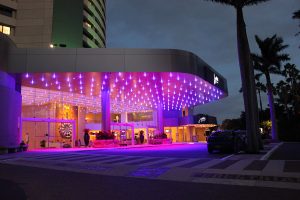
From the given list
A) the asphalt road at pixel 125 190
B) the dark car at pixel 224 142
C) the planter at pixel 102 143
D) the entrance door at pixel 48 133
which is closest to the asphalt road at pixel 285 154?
the dark car at pixel 224 142

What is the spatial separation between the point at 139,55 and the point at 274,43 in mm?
21977

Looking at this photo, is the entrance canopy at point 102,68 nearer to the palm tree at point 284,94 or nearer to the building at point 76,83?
the building at point 76,83

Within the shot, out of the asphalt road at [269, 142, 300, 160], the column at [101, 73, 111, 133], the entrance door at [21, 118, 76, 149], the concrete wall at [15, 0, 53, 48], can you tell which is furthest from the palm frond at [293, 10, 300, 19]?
the concrete wall at [15, 0, 53, 48]

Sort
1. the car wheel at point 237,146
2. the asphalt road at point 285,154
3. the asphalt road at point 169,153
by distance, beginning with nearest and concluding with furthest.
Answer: the asphalt road at point 285,154 → the asphalt road at point 169,153 → the car wheel at point 237,146

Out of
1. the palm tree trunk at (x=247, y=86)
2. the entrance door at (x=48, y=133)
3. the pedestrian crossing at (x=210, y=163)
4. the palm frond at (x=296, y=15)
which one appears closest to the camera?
the pedestrian crossing at (x=210, y=163)

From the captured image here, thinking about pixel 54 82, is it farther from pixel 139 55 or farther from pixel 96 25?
pixel 96 25

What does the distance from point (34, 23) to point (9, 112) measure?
25778mm

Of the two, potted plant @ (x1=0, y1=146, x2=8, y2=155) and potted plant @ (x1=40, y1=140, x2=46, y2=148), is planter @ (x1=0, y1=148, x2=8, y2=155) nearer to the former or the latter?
potted plant @ (x1=0, y1=146, x2=8, y2=155)

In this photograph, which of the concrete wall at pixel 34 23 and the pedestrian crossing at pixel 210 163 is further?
the concrete wall at pixel 34 23

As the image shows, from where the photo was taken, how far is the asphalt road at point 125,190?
253 inches

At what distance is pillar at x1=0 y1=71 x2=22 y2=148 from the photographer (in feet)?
75.7

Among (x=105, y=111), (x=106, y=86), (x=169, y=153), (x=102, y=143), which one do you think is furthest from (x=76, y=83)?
(x=169, y=153)

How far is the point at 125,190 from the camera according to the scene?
7.23m

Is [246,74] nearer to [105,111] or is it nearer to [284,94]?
[105,111]
